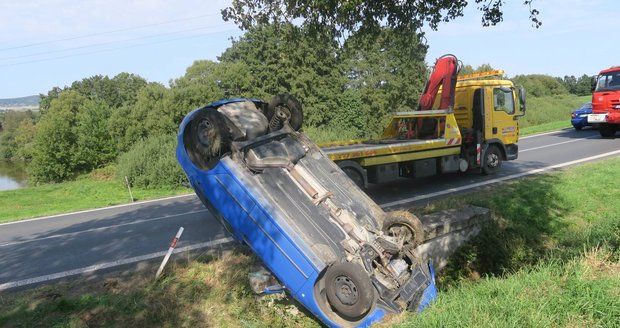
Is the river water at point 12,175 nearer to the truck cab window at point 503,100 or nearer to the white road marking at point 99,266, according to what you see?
the white road marking at point 99,266

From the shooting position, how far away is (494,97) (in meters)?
11.5

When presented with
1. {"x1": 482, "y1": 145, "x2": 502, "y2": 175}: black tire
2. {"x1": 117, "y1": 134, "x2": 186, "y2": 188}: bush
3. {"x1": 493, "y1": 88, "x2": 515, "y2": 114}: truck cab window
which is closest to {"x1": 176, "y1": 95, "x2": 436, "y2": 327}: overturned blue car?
{"x1": 482, "y1": 145, "x2": 502, "y2": 175}: black tire

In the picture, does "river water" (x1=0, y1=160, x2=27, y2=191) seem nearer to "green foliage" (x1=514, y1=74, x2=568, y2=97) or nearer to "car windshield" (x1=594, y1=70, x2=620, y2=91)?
"car windshield" (x1=594, y1=70, x2=620, y2=91)

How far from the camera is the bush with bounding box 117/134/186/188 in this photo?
644 inches

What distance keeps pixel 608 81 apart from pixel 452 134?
35.6ft

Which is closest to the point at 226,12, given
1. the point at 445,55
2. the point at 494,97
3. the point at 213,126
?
the point at 213,126

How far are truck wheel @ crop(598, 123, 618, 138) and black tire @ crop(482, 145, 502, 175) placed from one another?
9.05m

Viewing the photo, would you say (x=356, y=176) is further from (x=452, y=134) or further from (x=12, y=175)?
(x=12, y=175)

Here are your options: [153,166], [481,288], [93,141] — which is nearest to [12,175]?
[93,141]

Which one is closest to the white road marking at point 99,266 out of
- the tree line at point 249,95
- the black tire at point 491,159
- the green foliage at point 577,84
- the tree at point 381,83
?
the black tire at point 491,159

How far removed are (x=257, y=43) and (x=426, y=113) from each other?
23.2 metres

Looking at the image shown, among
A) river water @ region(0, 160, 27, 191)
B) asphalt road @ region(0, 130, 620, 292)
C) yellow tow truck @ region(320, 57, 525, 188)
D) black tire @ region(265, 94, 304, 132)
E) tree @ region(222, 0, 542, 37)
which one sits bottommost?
river water @ region(0, 160, 27, 191)

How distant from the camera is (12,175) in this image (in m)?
51.4

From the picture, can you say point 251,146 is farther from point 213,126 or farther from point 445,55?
point 445,55
